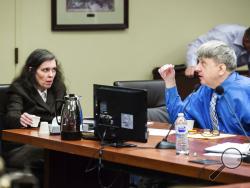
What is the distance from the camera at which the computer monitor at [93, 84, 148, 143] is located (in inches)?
91.1

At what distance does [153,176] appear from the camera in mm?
2225

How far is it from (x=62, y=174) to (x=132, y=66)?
264 centimetres

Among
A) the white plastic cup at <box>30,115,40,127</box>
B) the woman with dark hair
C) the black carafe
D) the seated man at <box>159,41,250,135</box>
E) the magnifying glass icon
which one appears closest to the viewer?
the magnifying glass icon

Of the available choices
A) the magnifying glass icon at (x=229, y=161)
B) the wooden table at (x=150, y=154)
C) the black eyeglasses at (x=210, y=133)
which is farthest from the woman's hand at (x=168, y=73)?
the magnifying glass icon at (x=229, y=161)

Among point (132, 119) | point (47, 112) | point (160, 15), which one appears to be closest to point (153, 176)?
point (132, 119)

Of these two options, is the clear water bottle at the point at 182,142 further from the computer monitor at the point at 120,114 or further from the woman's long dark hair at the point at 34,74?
the woman's long dark hair at the point at 34,74

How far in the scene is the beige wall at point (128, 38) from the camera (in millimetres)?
5000

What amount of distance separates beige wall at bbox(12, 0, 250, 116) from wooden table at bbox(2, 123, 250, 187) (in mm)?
2205

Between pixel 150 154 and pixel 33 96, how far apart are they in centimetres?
146

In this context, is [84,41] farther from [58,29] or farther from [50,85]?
[50,85]

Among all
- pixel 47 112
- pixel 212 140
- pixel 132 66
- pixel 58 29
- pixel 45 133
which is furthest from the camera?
pixel 132 66

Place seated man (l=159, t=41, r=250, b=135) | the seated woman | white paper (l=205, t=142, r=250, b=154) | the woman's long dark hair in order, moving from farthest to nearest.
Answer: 1. the woman's long dark hair
2. the seated woman
3. seated man (l=159, t=41, r=250, b=135)
4. white paper (l=205, t=142, r=250, b=154)

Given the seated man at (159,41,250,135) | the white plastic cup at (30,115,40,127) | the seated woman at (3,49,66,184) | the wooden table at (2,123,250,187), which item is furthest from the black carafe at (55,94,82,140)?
the seated man at (159,41,250,135)

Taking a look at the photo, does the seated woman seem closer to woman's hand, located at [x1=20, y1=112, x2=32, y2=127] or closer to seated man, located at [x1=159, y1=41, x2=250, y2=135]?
Answer: woman's hand, located at [x1=20, y1=112, x2=32, y2=127]
